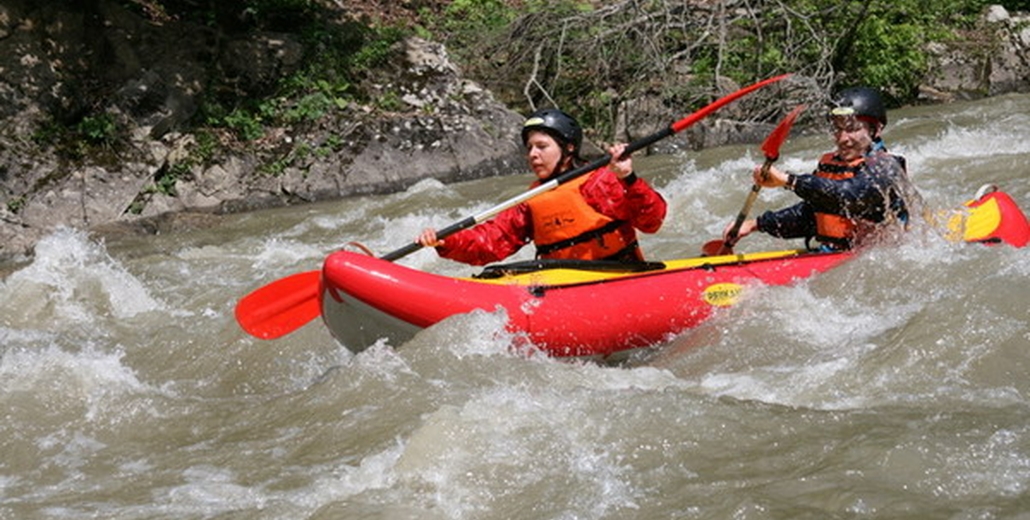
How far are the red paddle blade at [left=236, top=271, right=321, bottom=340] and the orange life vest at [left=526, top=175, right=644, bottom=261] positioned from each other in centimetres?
102

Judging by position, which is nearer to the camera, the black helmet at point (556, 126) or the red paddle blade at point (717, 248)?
the black helmet at point (556, 126)

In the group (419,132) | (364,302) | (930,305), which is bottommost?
(419,132)

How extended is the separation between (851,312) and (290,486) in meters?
2.49

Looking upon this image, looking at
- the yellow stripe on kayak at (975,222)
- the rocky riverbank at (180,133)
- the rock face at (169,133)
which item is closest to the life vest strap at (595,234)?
the yellow stripe on kayak at (975,222)

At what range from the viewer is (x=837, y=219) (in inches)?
200

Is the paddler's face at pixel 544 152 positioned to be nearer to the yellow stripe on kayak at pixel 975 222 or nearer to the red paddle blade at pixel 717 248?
the red paddle blade at pixel 717 248

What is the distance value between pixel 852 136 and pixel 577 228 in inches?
55.2

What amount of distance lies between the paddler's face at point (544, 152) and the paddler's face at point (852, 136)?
1.35 m

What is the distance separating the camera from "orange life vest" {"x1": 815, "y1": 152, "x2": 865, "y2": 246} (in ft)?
16.5

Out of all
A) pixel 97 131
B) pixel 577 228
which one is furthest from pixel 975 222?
pixel 97 131

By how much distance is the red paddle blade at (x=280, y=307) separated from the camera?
4.72 meters

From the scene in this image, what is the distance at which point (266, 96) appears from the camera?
11359 millimetres

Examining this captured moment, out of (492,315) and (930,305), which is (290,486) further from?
(930,305)

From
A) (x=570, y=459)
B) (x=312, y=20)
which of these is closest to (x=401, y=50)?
(x=312, y=20)
